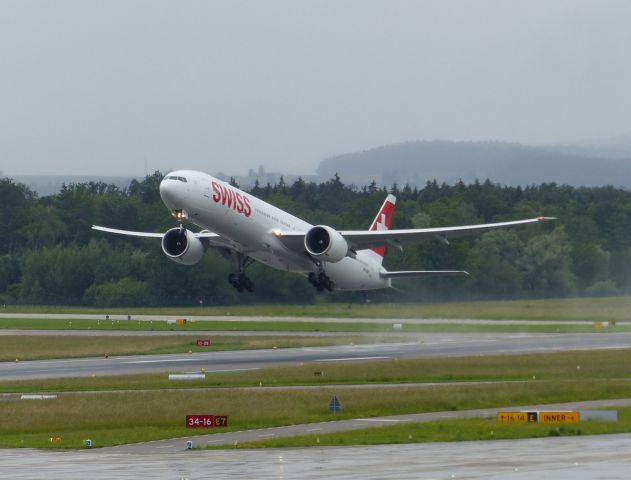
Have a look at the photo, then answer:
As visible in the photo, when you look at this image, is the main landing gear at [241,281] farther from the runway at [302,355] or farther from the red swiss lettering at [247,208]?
the red swiss lettering at [247,208]

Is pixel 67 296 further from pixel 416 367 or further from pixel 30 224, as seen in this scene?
pixel 416 367

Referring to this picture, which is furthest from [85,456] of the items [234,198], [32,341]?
[32,341]

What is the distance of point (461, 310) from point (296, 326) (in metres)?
10.4

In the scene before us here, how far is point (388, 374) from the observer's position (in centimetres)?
4725

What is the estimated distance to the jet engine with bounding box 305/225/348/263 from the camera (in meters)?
56.2

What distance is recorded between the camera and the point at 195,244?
5850cm

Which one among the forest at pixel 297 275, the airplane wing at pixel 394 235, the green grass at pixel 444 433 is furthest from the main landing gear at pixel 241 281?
the green grass at pixel 444 433

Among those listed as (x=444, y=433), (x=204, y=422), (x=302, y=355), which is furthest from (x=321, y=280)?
(x=444, y=433)

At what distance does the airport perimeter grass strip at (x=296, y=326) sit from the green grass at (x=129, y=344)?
5.78 metres

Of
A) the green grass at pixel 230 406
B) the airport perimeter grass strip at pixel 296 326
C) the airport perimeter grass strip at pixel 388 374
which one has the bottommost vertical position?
the airport perimeter grass strip at pixel 296 326

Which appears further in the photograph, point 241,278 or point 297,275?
point 297,275

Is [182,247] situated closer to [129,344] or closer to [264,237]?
[264,237]

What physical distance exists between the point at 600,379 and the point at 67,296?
65.2 metres

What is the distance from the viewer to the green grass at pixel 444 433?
28.7 m
